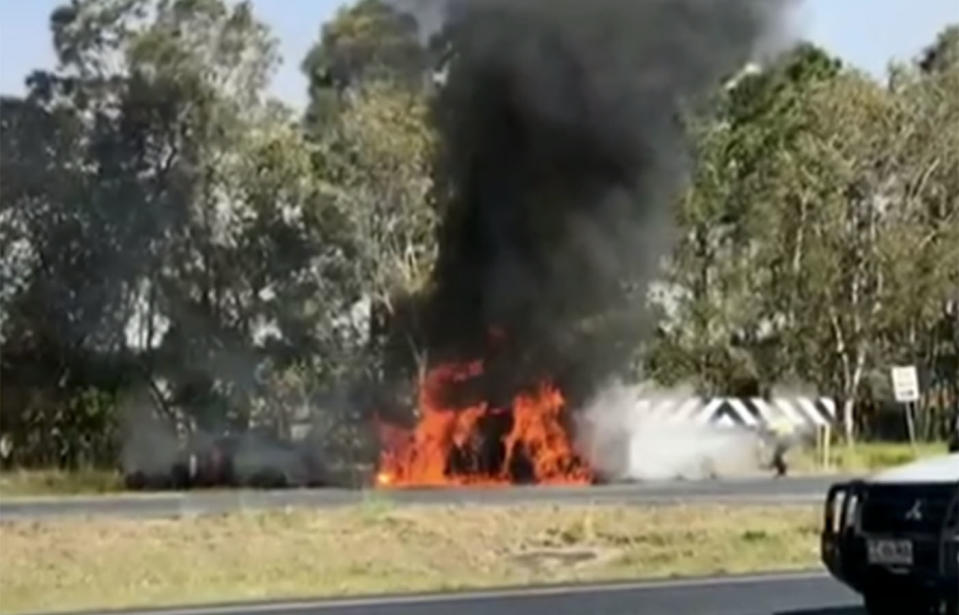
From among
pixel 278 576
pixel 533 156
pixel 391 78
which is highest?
pixel 391 78

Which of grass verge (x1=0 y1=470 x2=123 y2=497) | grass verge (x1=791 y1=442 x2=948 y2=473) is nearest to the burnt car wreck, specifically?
grass verge (x1=0 y1=470 x2=123 y2=497)

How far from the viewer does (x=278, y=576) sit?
2056 centimetres

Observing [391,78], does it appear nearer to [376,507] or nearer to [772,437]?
[772,437]

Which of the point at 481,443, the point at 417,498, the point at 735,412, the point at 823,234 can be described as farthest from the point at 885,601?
the point at 823,234

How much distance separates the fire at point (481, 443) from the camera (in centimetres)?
3988

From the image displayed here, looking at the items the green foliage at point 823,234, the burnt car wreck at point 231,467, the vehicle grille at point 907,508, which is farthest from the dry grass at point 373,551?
the green foliage at point 823,234

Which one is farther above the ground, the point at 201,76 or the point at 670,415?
the point at 201,76

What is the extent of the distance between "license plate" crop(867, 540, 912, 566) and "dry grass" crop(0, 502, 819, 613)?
21.0ft

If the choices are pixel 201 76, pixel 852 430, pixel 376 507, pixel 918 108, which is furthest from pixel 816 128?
pixel 376 507

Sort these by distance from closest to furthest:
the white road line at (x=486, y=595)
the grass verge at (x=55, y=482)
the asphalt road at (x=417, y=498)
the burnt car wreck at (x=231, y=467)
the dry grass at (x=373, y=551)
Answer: the white road line at (x=486, y=595) → the dry grass at (x=373, y=551) → the asphalt road at (x=417, y=498) → the grass verge at (x=55, y=482) → the burnt car wreck at (x=231, y=467)

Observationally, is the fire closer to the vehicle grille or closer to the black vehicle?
the black vehicle

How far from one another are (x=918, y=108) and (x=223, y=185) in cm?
1723

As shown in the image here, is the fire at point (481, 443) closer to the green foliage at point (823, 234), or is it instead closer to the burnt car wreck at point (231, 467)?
the burnt car wreck at point (231, 467)

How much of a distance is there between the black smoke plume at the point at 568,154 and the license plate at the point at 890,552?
27.5 meters
